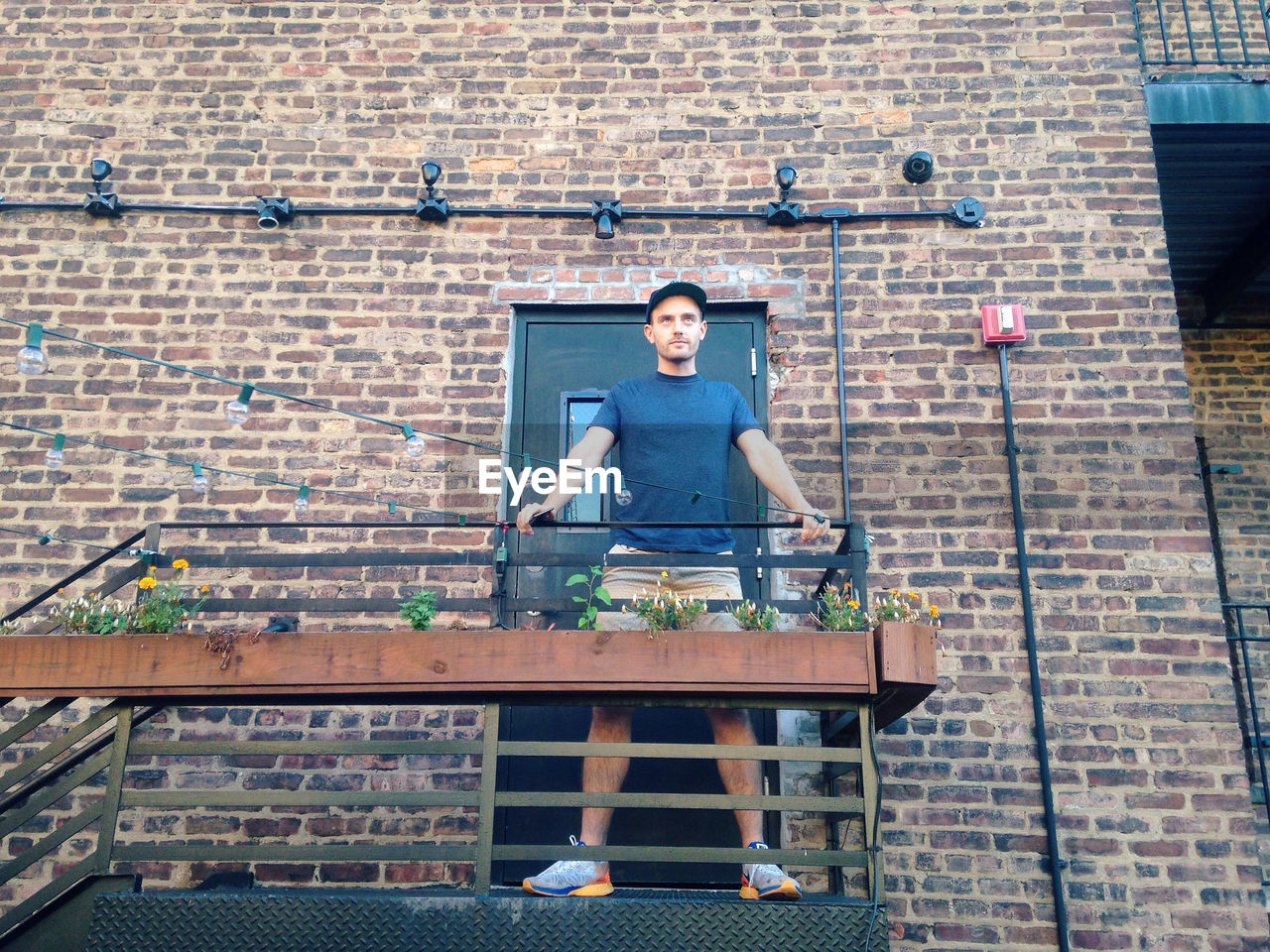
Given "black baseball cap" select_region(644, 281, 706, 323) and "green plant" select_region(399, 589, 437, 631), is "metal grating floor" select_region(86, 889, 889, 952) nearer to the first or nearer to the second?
"green plant" select_region(399, 589, 437, 631)

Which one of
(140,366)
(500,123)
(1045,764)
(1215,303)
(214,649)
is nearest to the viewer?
(214,649)

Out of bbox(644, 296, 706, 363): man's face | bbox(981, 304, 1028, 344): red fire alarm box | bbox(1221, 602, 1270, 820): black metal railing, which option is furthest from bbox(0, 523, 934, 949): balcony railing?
bbox(1221, 602, 1270, 820): black metal railing

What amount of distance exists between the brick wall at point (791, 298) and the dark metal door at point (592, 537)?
15cm

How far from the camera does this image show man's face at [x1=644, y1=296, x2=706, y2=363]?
440 cm

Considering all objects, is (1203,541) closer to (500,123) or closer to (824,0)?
(824,0)

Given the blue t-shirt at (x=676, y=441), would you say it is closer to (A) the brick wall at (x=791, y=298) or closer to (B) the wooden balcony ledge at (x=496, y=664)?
(A) the brick wall at (x=791, y=298)

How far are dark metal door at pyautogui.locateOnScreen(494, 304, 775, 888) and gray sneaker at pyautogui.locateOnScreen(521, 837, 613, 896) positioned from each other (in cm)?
85

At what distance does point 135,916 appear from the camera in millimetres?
3273

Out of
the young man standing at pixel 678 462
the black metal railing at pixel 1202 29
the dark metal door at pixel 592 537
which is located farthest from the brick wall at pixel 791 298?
the black metal railing at pixel 1202 29

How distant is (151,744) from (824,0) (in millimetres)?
4778

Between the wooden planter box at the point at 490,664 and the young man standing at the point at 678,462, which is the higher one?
the young man standing at the point at 678,462

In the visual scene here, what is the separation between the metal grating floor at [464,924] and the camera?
10.6ft

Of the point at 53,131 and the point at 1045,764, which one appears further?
the point at 53,131

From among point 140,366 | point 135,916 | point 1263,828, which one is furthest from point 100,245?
point 1263,828
